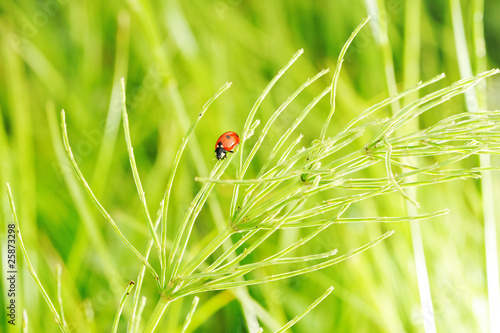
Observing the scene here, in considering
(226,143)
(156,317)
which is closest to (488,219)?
(226,143)

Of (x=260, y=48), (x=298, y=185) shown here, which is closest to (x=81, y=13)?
(x=260, y=48)

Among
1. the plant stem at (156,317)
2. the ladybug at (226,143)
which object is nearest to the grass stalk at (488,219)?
the ladybug at (226,143)

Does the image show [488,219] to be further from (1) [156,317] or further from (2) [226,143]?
(1) [156,317]

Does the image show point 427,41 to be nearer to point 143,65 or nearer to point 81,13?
point 143,65

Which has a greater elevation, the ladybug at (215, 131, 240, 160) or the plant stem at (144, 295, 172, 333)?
the ladybug at (215, 131, 240, 160)

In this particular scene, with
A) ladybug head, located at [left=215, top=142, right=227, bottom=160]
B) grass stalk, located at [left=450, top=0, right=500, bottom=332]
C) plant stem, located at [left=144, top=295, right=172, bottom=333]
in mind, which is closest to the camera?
plant stem, located at [left=144, top=295, right=172, bottom=333]

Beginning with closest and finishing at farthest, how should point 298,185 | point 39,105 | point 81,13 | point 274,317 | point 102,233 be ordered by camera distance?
point 298,185, point 274,317, point 102,233, point 39,105, point 81,13

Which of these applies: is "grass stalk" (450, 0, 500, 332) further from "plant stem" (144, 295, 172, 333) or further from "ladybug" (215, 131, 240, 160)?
"plant stem" (144, 295, 172, 333)

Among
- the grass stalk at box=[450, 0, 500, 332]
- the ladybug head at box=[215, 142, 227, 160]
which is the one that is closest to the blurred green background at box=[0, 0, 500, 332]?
the grass stalk at box=[450, 0, 500, 332]
